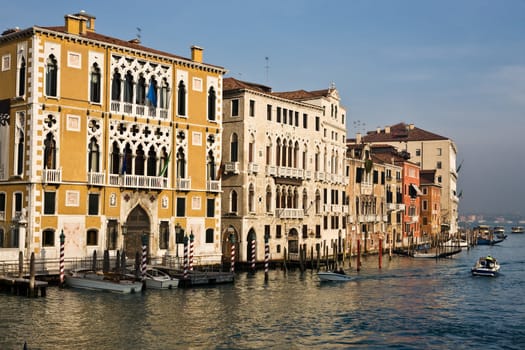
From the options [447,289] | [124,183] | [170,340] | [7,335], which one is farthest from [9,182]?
[447,289]

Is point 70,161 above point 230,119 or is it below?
below

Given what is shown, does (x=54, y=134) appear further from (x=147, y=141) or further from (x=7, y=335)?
(x=7, y=335)

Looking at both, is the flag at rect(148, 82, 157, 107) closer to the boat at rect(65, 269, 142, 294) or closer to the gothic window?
the gothic window

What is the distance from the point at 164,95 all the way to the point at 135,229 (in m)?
7.17

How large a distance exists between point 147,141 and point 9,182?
23.2 feet

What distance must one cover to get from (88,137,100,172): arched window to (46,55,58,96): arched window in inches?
117

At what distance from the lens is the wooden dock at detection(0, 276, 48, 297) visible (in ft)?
91.9

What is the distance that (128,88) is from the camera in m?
35.7

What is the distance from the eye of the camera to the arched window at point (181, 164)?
38.0 metres

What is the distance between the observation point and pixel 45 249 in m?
32.0

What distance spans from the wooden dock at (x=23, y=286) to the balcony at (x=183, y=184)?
10639 mm

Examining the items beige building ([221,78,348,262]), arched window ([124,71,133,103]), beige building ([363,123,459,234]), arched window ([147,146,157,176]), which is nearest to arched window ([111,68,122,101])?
arched window ([124,71,133,103])

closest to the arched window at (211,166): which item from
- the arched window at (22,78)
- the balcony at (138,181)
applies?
the balcony at (138,181)

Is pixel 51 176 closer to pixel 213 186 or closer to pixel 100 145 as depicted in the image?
pixel 100 145
